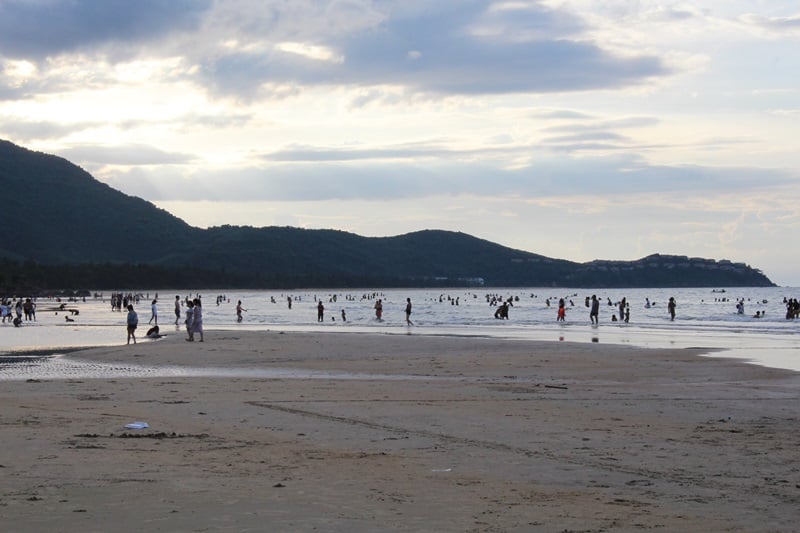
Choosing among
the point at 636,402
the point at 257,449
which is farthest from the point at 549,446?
the point at 636,402

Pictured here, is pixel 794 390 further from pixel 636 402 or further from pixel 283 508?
pixel 283 508

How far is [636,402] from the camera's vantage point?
1762 centimetres

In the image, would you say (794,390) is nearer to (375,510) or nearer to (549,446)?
(549,446)

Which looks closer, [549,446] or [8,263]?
[549,446]

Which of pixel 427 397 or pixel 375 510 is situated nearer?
pixel 375 510

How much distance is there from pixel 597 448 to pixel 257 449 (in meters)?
4.32

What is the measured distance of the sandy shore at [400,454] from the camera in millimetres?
8438

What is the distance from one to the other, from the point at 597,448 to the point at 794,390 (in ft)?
32.1

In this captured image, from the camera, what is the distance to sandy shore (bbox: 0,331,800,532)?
332 inches

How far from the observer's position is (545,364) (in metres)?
27.7

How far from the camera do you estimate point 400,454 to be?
1165 centimetres

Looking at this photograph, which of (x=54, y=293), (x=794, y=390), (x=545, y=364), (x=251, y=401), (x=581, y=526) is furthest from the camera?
(x=54, y=293)

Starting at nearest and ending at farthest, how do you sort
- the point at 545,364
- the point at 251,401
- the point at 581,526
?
the point at 581,526
the point at 251,401
the point at 545,364

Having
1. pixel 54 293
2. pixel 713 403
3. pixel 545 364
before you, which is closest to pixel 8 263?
pixel 54 293
